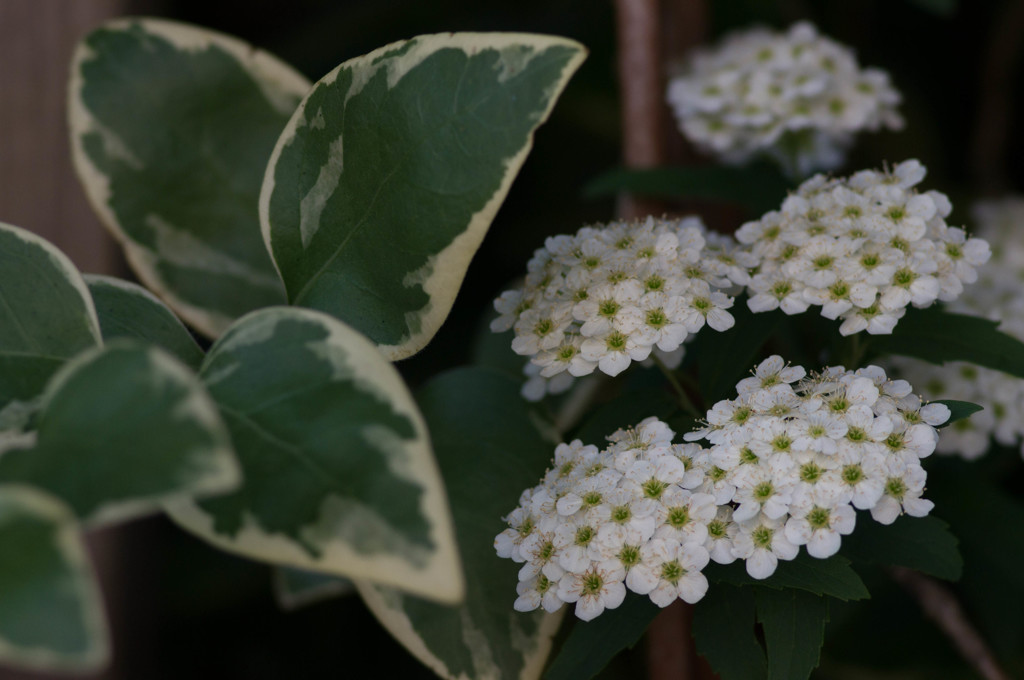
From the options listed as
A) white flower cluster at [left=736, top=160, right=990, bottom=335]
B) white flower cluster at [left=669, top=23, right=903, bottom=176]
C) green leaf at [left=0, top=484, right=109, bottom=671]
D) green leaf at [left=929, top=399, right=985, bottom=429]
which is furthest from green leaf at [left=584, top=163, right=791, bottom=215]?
green leaf at [left=0, top=484, right=109, bottom=671]

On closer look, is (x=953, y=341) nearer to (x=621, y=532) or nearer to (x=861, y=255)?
(x=861, y=255)

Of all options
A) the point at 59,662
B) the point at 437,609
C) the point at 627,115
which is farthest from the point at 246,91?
the point at 59,662

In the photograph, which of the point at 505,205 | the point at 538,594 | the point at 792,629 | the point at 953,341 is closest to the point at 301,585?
the point at 538,594

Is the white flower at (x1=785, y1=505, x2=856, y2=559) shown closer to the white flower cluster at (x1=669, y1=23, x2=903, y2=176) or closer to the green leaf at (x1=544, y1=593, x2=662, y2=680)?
the green leaf at (x1=544, y1=593, x2=662, y2=680)

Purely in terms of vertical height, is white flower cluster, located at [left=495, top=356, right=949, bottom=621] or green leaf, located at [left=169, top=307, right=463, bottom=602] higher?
green leaf, located at [left=169, top=307, right=463, bottom=602]

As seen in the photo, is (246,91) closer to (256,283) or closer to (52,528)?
(256,283)
